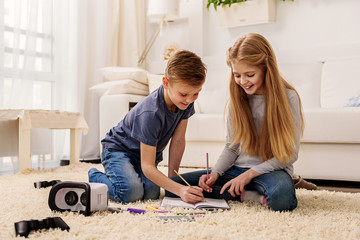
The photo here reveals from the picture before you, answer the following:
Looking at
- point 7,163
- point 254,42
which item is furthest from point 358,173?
point 7,163

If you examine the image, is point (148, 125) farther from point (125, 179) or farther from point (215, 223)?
point (215, 223)

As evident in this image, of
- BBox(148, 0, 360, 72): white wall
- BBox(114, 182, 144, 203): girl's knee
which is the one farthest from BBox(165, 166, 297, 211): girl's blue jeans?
BBox(148, 0, 360, 72): white wall

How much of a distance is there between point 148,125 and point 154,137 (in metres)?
0.05

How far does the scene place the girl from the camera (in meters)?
1.35

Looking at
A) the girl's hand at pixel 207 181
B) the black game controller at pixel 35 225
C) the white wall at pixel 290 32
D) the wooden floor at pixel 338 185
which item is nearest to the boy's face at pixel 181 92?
the girl's hand at pixel 207 181

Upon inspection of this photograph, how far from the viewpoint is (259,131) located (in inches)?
58.1

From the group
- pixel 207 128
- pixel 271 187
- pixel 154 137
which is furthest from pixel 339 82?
pixel 154 137

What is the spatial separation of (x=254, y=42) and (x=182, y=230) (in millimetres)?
694

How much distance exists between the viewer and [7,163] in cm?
261

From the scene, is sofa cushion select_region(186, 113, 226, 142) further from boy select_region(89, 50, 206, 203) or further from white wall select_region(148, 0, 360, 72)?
white wall select_region(148, 0, 360, 72)

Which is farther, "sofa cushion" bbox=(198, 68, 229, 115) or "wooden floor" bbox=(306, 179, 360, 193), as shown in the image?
"sofa cushion" bbox=(198, 68, 229, 115)

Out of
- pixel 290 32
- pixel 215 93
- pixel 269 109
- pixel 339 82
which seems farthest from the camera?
pixel 290 32

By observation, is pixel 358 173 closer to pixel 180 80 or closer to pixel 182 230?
pixel 180 80

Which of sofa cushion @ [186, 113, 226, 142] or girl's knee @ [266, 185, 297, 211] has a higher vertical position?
sofa cushion @ [186, 113, 226, 142]
